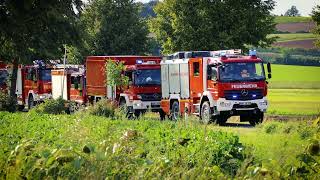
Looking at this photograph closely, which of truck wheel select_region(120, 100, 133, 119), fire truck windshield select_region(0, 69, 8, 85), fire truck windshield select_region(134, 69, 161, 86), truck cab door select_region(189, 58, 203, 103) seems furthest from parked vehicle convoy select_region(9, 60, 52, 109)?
truck cab door select_region(189, 58, 203, 103)

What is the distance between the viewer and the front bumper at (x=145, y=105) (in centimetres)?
3095

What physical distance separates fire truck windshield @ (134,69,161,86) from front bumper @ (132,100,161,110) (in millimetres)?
914

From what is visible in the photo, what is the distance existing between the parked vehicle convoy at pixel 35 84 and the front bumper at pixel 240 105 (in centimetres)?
1959

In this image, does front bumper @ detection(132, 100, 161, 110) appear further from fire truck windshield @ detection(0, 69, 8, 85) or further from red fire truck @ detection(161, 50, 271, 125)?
fire truck windshield @ detection(0, 69, 8, 85)

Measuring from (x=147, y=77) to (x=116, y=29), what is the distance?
25.7m

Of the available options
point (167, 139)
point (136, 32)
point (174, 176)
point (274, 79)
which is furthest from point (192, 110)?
point (274, 79)

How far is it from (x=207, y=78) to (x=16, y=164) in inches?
852

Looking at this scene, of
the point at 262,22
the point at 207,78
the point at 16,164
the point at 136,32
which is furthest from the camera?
the point at 136,32

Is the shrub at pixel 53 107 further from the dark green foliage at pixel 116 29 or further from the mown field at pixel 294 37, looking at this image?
the mown field at pixel 294 37

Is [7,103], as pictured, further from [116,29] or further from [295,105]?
[116,29]

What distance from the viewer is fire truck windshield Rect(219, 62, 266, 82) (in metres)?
25.4

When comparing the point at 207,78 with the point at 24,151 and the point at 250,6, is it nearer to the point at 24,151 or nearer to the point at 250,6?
the point at 250,6

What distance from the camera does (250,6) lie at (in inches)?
1513

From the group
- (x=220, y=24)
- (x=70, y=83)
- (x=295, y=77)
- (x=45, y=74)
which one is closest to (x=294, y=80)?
(x=295, y=77)
